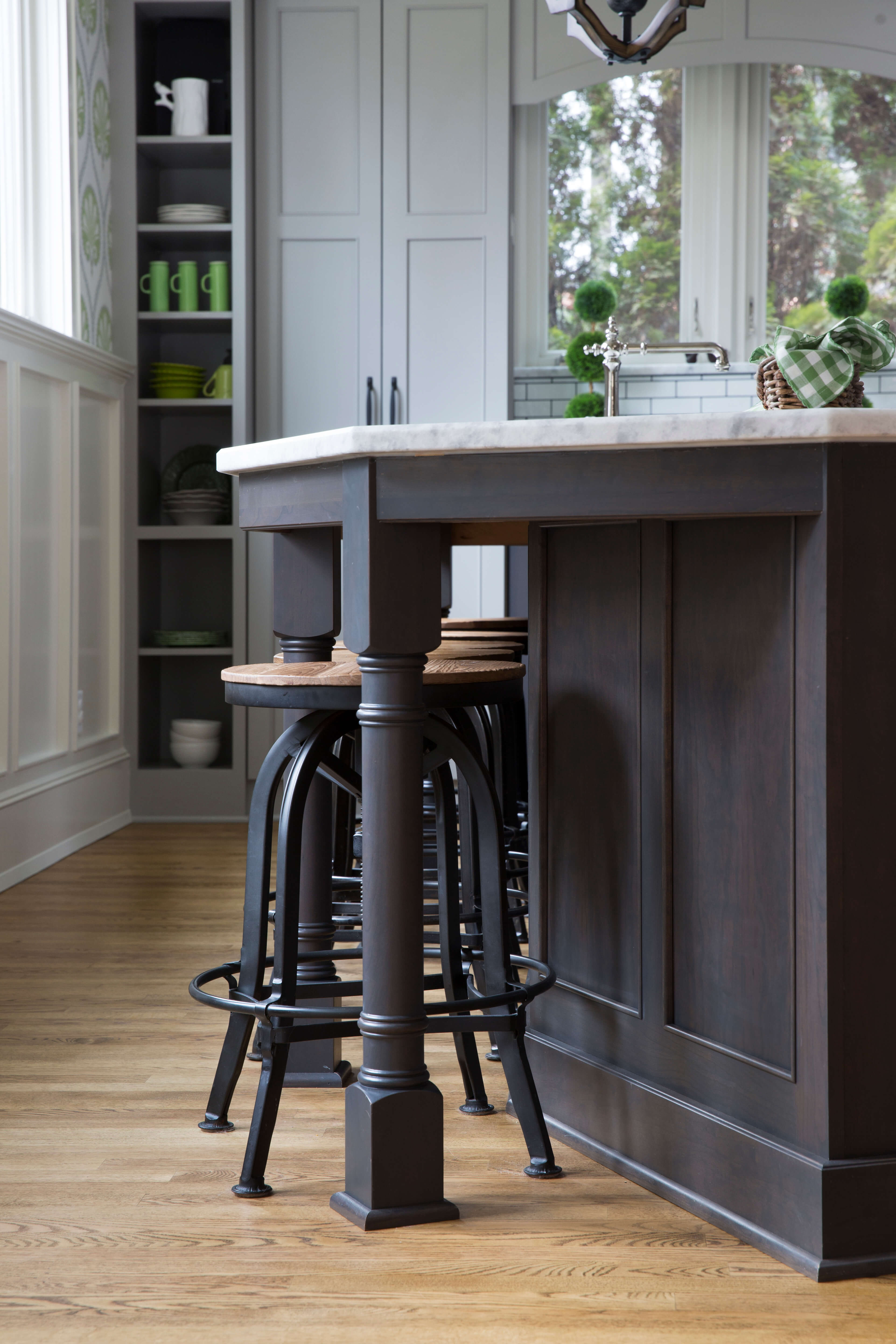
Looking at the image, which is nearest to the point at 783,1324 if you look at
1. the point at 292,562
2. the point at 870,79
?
the point at 292,562

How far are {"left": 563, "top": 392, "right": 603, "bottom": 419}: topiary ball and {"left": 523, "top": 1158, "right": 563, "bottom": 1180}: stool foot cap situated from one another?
3.25 m

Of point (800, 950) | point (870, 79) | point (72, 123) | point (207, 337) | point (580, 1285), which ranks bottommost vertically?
point (580, 1285)

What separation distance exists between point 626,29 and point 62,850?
284cm

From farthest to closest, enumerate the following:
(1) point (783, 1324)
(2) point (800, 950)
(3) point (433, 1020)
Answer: (3) point (433, 1020) < (2) point (800, 950) < (1) point (783, 1324)

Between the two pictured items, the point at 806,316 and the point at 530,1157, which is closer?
the point at 530,1157

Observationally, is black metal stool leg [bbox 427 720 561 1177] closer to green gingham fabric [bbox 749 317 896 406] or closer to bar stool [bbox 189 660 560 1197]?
bar stool [bbox 189 660 560 1197]

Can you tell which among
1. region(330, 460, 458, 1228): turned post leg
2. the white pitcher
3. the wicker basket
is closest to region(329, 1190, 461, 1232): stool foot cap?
region(330, 460, 458, 1228): turned post leg

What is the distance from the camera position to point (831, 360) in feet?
5.84

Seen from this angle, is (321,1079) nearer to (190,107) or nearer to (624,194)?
(190,107)

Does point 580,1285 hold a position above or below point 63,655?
below

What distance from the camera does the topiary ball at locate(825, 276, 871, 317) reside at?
15.5 feet

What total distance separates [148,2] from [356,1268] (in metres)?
4.69

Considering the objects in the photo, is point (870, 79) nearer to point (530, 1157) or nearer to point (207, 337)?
point (207, 337)

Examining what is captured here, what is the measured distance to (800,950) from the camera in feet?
4.92
